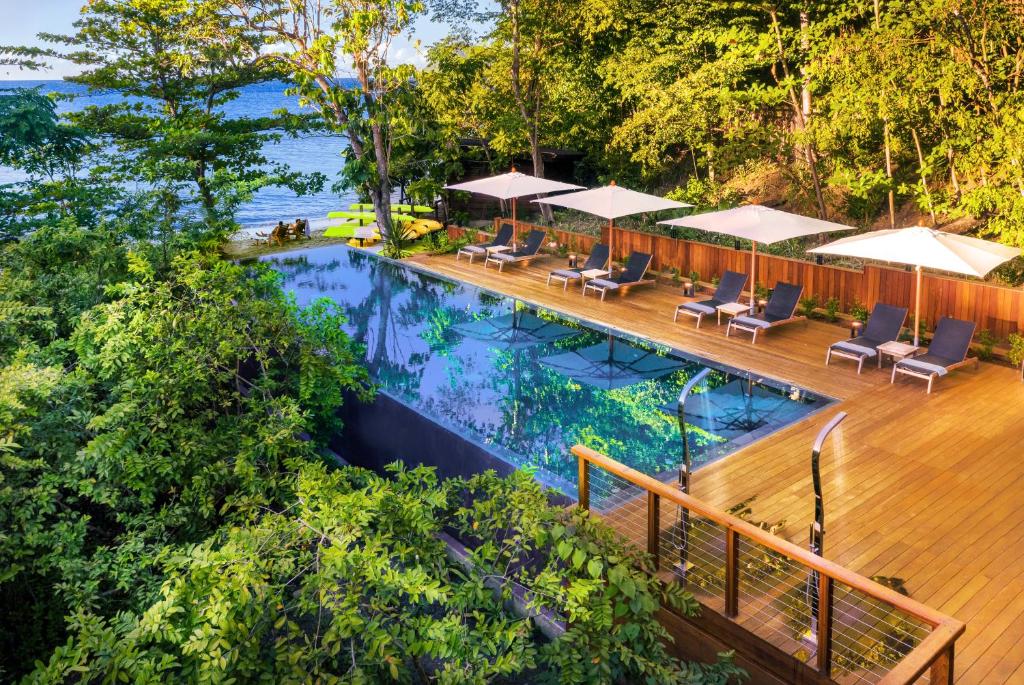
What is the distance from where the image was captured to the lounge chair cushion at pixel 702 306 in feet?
40.0

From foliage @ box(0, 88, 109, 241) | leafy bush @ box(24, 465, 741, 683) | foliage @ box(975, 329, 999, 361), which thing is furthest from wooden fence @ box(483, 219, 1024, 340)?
foliage @ box(0, 88, 109, 241)

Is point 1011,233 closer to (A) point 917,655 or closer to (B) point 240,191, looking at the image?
(A) point 917,655

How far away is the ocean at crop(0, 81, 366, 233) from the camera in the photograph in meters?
43.4

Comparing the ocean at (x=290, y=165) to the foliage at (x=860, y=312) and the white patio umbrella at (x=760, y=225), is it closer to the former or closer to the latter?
the white patio umbrella at (x=760, y=225)

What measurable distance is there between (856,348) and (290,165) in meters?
54.2

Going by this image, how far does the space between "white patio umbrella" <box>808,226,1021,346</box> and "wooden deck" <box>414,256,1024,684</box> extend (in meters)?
1.34

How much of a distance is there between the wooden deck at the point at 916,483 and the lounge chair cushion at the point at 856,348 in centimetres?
22

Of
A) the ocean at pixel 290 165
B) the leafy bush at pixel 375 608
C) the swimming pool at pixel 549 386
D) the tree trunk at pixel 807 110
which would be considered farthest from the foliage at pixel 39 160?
the tree trunk at pixel 807 110

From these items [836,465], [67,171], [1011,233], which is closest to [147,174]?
[67,171]

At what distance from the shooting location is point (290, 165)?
58750 millimetres

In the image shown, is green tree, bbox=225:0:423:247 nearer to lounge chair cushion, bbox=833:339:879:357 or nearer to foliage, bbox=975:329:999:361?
lounge chair cushion, bbox=833:339:879:357

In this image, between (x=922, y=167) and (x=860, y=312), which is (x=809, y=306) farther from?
(x=922, y=167)

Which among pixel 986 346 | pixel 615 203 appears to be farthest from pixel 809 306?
pixel 615 203

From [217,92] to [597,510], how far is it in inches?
901
